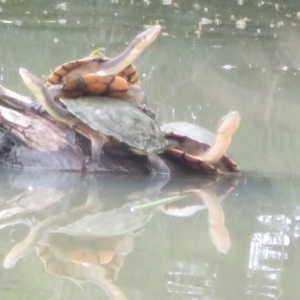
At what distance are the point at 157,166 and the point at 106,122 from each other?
0.26 m

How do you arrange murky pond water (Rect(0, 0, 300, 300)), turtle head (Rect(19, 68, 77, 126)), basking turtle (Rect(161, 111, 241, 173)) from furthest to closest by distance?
basking turtle (Rect(161, 111, 241, 173))
turtle head (Rect(19, 68, 77, 126))
murky pond water (Rect(0, 0, 300, 300))

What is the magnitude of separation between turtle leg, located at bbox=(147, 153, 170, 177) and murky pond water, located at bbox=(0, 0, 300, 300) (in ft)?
0.22

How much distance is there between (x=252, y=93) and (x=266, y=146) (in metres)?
1.05

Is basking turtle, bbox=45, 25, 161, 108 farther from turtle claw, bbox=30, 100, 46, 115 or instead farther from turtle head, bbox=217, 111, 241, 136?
turtle head, bbox=217, 111, 241, 136

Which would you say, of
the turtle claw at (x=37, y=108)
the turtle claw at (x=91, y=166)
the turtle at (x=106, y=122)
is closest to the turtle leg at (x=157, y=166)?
the turtle at (x=106, y=122)

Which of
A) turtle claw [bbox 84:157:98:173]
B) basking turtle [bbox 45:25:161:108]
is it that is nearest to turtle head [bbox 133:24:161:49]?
basking turtle [bbox 45:25:161:108]

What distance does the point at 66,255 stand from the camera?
141 centimetres

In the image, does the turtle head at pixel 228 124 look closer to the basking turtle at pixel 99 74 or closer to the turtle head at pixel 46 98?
the basking turtle at pixel 99 74

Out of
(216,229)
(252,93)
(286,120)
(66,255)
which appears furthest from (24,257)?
(252,93)

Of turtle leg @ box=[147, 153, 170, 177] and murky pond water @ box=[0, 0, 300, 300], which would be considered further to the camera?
turtle leg @ box=[147, 153, 170, 177]

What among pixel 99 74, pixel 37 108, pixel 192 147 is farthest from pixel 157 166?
pixel 37 108

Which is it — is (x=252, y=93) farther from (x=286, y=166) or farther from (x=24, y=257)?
(x=24, y=257)

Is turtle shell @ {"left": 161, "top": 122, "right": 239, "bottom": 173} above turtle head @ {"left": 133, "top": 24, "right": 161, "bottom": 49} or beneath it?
beneath

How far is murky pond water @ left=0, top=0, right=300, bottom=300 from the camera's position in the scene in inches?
51.0
